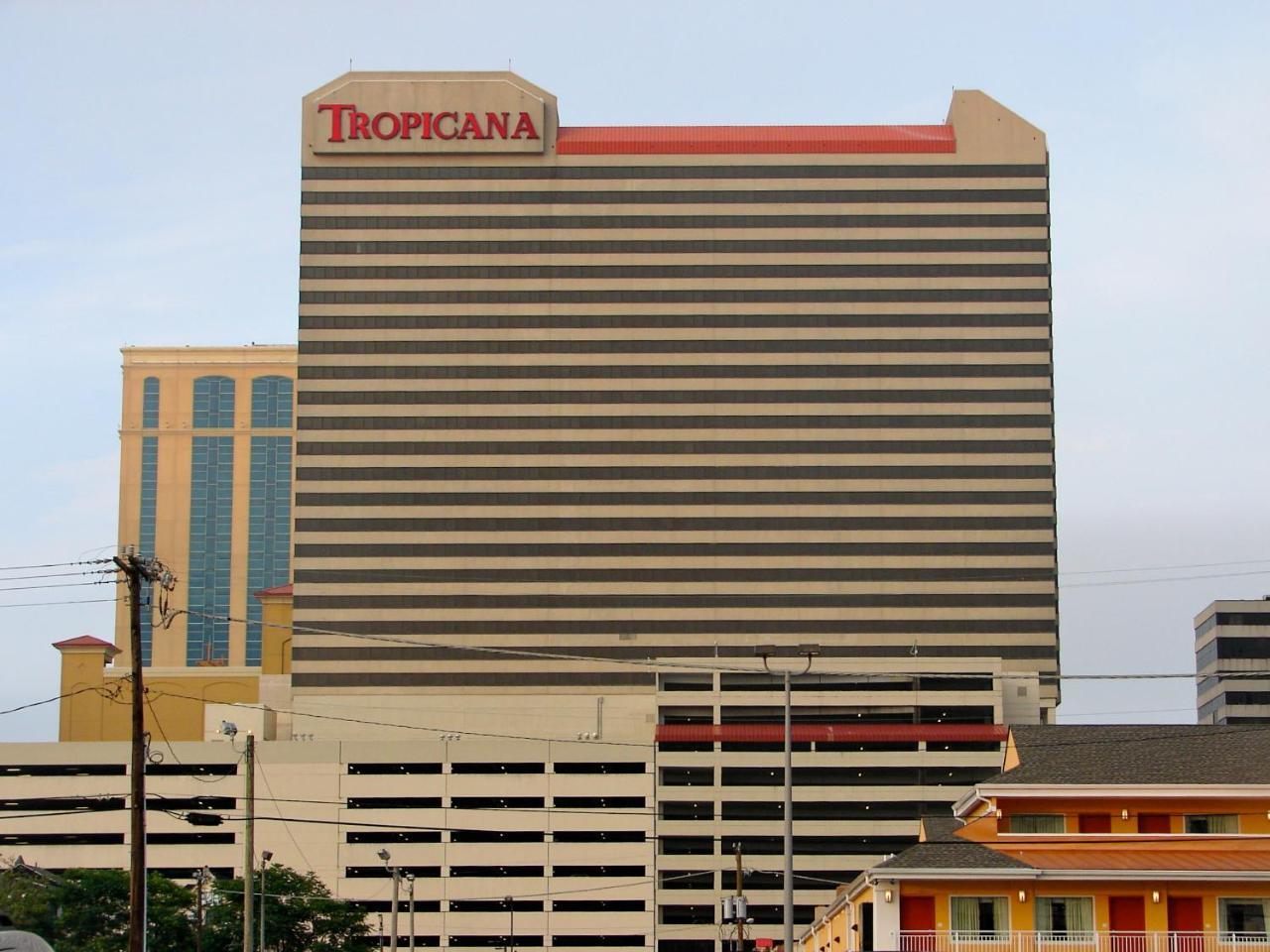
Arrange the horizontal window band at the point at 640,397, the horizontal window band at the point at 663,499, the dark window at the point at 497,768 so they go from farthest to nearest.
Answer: the horizontal window band at the point at 640,397 → the horizontal window band at the point at 663,499 → the dark window at the point at 497,768

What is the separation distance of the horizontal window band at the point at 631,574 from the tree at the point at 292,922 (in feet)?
206

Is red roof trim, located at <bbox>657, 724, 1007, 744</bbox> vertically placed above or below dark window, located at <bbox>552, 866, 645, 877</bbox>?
above

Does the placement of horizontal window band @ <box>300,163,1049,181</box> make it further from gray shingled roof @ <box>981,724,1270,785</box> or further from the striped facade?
gray shingled roof @ <box>981,724,1270,785</box>

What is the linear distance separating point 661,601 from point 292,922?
7535cm

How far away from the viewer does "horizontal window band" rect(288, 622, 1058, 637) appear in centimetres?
19150

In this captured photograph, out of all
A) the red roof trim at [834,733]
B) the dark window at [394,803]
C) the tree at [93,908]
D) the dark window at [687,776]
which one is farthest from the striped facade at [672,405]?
the tree at [93,908]

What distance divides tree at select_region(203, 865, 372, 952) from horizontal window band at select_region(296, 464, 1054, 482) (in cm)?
6757

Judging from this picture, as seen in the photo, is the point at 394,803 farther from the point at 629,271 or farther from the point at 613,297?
the point at 629,271

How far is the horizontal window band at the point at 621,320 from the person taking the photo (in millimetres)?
195625

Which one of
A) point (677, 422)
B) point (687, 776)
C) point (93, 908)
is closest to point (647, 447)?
point (677, 422)

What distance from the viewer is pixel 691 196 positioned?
197750mm

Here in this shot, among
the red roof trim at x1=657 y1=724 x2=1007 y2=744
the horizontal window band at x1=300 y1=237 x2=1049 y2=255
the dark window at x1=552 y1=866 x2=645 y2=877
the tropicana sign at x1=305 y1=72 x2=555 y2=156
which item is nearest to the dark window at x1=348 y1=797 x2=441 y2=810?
the dark window at x1=552 y1=866 x2=645 y2=877

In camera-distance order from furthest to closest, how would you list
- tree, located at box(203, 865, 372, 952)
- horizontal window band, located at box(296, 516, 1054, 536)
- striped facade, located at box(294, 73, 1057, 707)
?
1. horizontal window band, located at box(296, 516, 1054, 536)
2. striped facade, located at box(294, 73, 1057, 707)
3. tree, located at box(203, 865, 372, 952)

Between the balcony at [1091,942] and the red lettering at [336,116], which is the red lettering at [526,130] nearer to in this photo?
the red lettering at [336,116]
